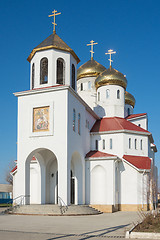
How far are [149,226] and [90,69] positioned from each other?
26.6 meters

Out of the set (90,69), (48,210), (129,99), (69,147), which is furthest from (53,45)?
(129,99)

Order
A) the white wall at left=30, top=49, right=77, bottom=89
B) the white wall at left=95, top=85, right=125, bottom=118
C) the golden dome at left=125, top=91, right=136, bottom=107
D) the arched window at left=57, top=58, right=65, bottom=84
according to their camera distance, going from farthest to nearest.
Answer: the golden dome at left=125, top=91, right=136, bottom=107
the white wall at left=95, top=85, right=125, bottom=118
the arched window at left=57, top=58, right=65, bottom=84
the white wall at left=30, top=49, right=77, bottom=89

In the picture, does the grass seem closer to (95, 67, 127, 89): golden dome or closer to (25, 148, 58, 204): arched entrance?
(25, 148, 58, 204): arched entrance

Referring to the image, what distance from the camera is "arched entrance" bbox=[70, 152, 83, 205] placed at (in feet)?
81.3

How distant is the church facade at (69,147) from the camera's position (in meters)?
22.7

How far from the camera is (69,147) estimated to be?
884 inches

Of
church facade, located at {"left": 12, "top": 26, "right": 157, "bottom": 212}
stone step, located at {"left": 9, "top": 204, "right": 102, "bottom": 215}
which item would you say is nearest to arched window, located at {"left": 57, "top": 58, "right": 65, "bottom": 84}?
church facade, located at {"left": 12, "top": 26, "right": 157, "bottom": 212}

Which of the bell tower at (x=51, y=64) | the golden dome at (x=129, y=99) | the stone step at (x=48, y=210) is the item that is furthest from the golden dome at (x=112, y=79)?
the stone step at (x=48, y=210)

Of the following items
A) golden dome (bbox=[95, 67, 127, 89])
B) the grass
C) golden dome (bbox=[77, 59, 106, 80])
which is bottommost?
the grass

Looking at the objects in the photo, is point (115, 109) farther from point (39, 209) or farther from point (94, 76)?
point (39, 209)

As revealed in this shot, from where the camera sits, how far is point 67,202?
21.4 metres

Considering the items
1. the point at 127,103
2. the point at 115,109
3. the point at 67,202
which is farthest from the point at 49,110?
the point at 127,103

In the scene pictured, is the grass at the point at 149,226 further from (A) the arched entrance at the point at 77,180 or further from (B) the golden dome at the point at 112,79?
(B) the golden dome at the point at 112,79

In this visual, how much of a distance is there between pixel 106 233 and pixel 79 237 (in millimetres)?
1469
